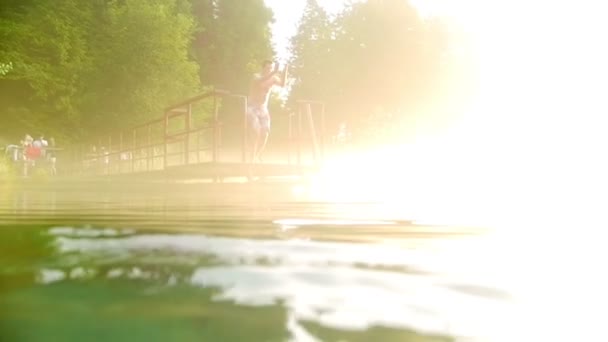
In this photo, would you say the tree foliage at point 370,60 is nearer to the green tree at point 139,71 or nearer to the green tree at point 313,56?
the green tree at point 313,56

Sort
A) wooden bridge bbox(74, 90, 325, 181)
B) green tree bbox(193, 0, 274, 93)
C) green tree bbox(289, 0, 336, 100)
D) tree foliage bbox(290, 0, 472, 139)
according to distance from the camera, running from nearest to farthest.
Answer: wooden bridge bbox(74, 90, 325, 181) → green tree bbox(193, 0, 274, 93) → green tree bbox(289, 0, 336, 100) → tree foliage bbox(290, 0, 472, 139)

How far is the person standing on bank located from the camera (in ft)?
26.9

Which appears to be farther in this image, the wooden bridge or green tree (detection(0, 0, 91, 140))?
green tree (detection(0, 0, 91, 140))

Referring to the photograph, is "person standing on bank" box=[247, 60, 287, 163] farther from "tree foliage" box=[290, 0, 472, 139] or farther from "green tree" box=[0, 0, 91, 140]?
"green tree" box=[0, 0, 91, 140]

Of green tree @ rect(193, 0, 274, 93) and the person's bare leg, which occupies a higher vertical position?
green tree @ rect(193, 0, 274, 93)

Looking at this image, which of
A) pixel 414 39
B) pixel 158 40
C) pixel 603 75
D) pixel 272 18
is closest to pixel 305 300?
pixel 272 18

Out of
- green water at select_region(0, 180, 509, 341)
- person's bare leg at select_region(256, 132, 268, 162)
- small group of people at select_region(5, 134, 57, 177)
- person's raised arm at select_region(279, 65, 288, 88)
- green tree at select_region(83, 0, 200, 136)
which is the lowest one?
green water at select_region(0, 180, 509, 341)

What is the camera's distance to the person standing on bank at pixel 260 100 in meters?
8.20

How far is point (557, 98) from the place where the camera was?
1800 centimetres

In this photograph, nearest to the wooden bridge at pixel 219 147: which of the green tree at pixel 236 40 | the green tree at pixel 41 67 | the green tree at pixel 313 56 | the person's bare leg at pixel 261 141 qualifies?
the person's bare leg at pixel 261 141

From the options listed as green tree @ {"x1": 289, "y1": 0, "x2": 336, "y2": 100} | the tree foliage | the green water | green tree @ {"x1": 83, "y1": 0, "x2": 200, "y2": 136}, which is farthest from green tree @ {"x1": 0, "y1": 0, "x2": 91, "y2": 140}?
the green water

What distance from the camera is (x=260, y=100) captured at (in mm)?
8609

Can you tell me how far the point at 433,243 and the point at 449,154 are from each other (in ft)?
78.9

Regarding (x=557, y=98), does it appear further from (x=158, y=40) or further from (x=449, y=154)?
(x=158, y=40)
